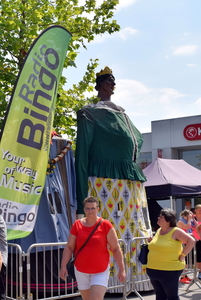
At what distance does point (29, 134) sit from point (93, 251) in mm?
1686

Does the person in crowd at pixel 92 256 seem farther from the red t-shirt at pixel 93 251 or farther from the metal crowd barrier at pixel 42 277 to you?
the metal crowd barrier at pixel 42 277

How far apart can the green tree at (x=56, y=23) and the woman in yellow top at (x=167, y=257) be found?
341cm

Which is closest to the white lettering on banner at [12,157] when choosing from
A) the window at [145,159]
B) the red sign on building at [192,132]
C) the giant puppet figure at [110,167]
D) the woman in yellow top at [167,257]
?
the giant puppet figure at [110,167]

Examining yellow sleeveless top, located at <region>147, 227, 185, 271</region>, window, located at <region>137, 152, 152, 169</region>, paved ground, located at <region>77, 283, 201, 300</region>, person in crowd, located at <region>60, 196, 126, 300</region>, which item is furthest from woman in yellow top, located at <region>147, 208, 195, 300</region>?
window, located at <region>137, 152, 152, 169</region>

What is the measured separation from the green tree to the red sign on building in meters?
14.6

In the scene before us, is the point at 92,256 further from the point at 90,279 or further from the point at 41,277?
the point at 41,277

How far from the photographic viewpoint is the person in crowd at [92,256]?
484 cm

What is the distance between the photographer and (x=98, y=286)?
4789 millimetres

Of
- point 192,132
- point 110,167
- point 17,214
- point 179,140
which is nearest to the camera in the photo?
point 17,214

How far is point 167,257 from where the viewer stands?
216 inches

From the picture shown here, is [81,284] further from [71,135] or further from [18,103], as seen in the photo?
[71,135]

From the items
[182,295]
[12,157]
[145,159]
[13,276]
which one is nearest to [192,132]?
[145,159]

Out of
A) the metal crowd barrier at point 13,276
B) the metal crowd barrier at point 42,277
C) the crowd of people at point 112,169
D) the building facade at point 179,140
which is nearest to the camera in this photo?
the metal crowd barrier at point 13,276

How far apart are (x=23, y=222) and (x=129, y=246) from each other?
94.1 inches
